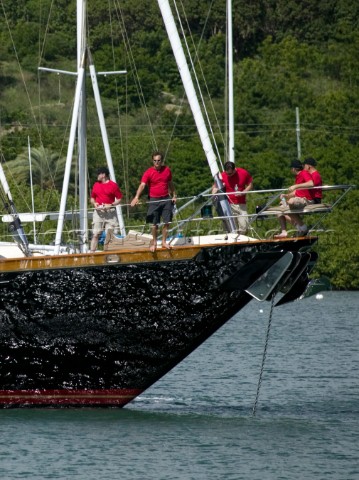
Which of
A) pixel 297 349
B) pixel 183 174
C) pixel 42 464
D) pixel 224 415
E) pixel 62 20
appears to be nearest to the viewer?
pixel 42 464

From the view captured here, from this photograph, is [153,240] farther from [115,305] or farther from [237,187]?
[237,187]

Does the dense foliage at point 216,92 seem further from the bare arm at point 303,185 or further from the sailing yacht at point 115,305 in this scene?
the bare arm at point 303,185

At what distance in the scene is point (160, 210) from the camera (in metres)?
25.3

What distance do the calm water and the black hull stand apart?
531 millimetres

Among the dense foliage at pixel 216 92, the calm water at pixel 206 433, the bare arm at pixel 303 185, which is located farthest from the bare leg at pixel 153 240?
the dense foliage at pixel 216 92

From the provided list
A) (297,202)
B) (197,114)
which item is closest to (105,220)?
(197,114)

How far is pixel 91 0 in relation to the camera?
116 m

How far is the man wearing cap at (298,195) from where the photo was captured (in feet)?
79.9

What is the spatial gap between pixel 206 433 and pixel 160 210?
12.2ft

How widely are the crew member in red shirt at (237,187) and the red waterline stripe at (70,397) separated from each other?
139 inches

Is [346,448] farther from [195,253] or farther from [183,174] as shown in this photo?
[183,174]

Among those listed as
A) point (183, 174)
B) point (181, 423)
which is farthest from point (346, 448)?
point (183, 174)

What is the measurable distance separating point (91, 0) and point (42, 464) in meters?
95.6

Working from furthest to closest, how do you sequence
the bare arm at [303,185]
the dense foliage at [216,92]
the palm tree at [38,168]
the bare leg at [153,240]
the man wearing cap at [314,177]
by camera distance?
the dense foliage at [216,92], the palm tree at [38,168], the bare leg at [153,240], the man wearing cap at [314,177], the bare arm at [303,185]
